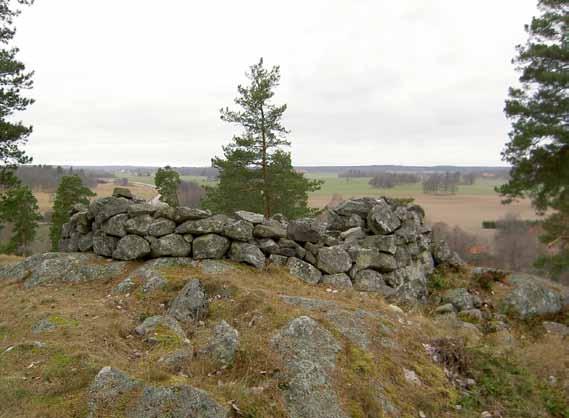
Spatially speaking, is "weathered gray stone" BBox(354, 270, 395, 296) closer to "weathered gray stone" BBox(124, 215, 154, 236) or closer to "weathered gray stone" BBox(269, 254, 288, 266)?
"weathered gray stone" BBox(269, 254, 288, 266)

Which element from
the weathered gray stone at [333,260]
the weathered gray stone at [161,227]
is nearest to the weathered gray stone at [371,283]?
the weathered gray stone at [333,260]

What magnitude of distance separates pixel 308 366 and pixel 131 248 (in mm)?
6384

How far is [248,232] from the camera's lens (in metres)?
9.77

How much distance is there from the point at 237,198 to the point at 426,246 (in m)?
13.5

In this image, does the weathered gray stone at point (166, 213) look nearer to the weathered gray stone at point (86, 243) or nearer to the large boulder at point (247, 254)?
the large boulder at point (247, 254)

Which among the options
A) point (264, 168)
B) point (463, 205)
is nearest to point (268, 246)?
point (264, 168)

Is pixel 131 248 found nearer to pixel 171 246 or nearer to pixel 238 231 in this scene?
pixel 171 246

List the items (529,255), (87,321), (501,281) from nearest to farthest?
(87,321) → (501,281) → (529,255)

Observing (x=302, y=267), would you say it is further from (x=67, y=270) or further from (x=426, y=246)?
(x=67, y=270)

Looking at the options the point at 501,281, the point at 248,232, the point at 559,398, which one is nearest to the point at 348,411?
the point at 559,398

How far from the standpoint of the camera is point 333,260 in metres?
10.0

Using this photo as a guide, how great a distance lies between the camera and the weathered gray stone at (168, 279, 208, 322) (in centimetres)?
719

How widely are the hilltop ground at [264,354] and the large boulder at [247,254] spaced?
0.53m

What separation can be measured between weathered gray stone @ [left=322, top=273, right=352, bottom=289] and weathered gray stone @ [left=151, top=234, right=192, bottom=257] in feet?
12.3
